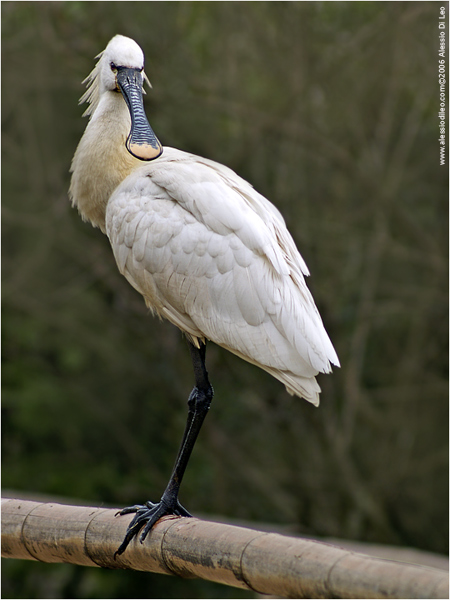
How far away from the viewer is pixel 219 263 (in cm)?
352

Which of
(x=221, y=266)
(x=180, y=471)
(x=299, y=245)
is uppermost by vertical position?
(x=299, y=245)

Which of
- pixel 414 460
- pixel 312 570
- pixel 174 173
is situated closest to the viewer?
pixel 312 570

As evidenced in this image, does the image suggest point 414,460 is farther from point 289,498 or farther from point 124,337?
point 124,337

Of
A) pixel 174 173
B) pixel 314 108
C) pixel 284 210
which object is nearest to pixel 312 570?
pixel 174 173

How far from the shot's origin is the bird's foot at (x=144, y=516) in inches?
125

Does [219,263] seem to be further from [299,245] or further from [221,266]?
[299,245]

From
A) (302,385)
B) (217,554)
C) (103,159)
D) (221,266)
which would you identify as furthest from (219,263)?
(217,554)

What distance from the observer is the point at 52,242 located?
32.1 ft

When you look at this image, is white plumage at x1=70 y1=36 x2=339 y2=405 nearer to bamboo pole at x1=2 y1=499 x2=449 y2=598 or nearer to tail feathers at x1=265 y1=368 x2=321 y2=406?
tail feathers at x1=265 y1=368 x2=321 y2=406

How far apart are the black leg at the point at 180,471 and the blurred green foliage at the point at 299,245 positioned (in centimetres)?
518

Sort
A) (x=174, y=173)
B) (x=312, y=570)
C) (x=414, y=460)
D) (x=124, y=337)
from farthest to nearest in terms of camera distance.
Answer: (x=124, y=337) → (x=414, y=460) → (x=174, y=173) → (x=312, y=570)

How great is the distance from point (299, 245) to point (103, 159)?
5113 millimetres

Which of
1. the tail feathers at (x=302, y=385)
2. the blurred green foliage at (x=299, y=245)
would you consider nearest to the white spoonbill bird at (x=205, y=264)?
the tail feathers at (x=302, y=385)

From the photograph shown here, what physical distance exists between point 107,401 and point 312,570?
8.24 m
